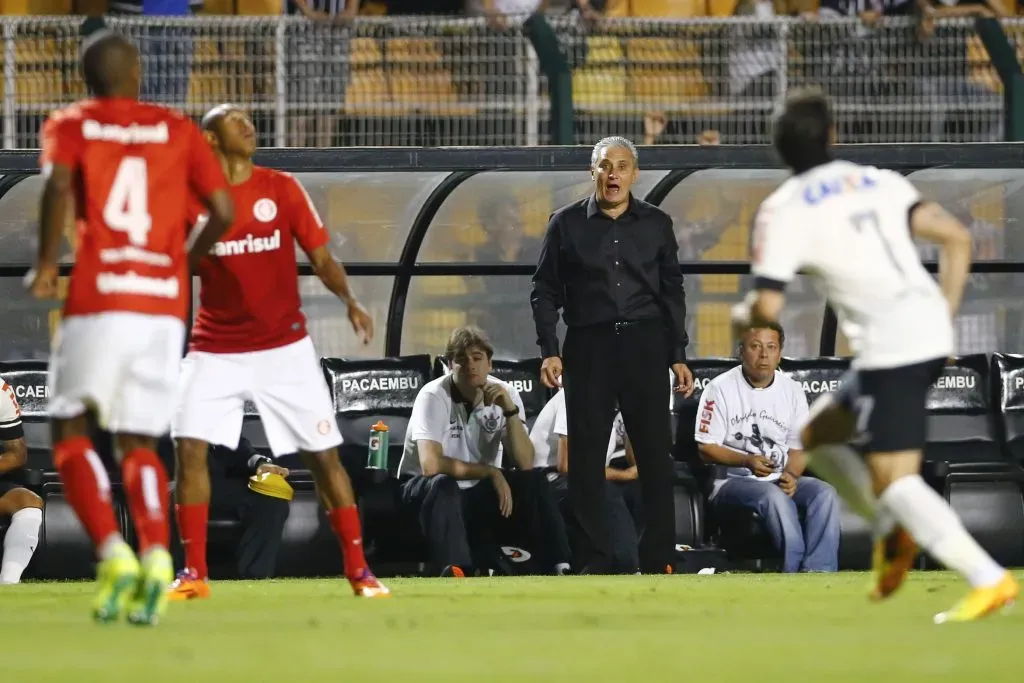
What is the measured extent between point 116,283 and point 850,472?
2533 millimetres

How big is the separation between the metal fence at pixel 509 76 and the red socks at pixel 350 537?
675cm

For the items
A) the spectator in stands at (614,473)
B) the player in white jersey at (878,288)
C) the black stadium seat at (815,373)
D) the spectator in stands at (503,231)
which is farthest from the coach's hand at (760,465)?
the player in white jersey at (878,288)

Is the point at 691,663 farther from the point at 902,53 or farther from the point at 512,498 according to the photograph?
the point at 902,53

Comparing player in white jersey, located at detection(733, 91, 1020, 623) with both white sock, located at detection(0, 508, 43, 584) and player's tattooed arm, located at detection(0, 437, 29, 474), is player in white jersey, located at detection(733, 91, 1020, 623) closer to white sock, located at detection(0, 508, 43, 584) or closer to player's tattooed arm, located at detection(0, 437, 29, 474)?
white sock, located at detection(0, 508, 43, 584)

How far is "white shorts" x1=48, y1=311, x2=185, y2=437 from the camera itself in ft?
21.5

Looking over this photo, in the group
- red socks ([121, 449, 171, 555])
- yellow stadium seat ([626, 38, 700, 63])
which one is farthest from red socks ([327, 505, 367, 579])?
yellow stadium seat ([626, 38, 700, 63])

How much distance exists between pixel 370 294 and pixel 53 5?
3.73 metres

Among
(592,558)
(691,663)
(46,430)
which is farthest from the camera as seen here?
(46,430)

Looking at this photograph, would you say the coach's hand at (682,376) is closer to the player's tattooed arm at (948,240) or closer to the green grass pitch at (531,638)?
the green grass pitch at (531,638)

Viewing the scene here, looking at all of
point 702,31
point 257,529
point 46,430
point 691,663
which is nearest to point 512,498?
point 257,529

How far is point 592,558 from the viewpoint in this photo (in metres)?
10.2

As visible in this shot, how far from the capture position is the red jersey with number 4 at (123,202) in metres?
6.63

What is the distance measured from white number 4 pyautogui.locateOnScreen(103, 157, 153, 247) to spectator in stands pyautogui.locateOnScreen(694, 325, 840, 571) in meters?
5.49

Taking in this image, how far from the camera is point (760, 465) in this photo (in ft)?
38.0
